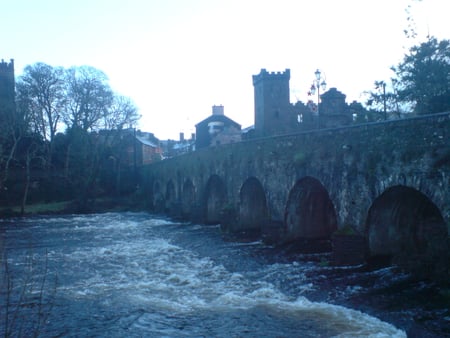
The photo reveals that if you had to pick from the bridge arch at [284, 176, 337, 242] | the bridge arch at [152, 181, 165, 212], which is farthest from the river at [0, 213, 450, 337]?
the bridge arch at [152, 181, 165, 212]

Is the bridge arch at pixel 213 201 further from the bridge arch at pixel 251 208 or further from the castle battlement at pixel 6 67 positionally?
the castle battlement at pixel 6 67

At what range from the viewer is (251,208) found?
2484 centimetres

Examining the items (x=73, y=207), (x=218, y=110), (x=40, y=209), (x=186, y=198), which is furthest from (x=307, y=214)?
(x=218, y=110)

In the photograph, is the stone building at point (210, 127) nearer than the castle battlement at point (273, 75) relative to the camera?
No

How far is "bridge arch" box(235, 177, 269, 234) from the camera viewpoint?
2441cm

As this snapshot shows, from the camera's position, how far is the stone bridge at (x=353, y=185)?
11.8 meters

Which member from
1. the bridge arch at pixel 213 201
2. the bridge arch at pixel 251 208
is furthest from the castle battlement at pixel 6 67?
the bridge arch at pixel 251 208

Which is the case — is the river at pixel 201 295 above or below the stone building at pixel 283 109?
below

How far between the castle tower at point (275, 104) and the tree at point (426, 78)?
16.7m

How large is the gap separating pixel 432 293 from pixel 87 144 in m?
43.4

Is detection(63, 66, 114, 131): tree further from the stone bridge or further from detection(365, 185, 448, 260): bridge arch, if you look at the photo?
detection(365, 185, 448, 260): bridge arch

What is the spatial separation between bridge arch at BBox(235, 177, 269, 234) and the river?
4.17m

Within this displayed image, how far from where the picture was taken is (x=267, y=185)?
20578 mm

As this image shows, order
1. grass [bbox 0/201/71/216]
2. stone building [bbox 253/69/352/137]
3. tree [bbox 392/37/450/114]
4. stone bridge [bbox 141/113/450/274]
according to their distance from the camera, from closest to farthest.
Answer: stone bridge [bbox 141/113/450/274] → tree [bbox 392/37/450/114] → grass [bbox 0/201/71/216] → stone building [bbox 253/69/352/137]
